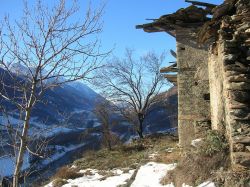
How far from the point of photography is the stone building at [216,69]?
17.7 ft

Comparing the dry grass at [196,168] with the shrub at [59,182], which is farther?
the shrub at [59,182]

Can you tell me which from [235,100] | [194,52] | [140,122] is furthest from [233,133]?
[140,122]

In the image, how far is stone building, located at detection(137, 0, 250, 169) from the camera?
5.39 metres

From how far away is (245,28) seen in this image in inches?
240

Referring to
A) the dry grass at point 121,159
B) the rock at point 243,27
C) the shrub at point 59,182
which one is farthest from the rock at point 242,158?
the shrub at point 59,182

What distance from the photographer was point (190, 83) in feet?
35.6

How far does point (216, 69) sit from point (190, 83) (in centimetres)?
388

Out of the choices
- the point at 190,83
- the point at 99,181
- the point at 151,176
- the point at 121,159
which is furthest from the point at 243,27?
the point at 121,159

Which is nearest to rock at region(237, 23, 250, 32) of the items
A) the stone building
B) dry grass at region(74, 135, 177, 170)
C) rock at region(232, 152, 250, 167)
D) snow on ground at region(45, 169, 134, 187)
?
the stone building

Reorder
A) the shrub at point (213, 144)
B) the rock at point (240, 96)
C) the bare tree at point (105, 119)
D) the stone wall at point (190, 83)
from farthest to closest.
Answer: the bare tree at point (105, 119)
the stone wall at point (190, 83)
the shrub at point (213, 144)
the rock at point (240, 96)

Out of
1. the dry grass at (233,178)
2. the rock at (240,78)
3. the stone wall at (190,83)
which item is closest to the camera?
the dry grass at (233,178)

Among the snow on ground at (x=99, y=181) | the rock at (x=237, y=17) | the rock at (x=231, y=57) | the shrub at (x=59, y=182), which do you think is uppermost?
the rock at (x=237, y=17)

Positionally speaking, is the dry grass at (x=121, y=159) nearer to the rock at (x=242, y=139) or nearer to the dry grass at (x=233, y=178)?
the dry grass at (x=233, y=178)

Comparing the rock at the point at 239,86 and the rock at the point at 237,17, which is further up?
the rock at the point at 237,17
